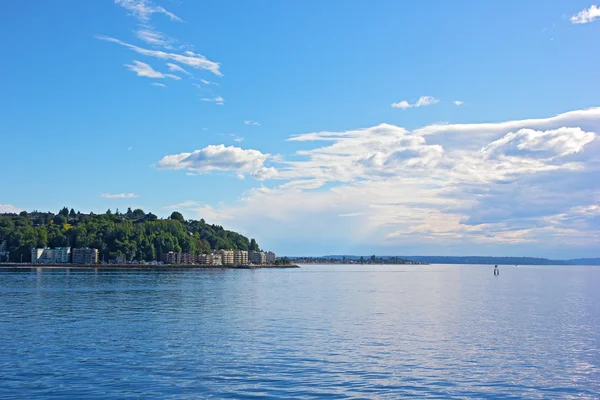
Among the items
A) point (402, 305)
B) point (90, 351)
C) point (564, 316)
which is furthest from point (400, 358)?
point (402, 305)

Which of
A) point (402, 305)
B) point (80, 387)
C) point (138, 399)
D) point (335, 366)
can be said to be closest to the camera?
point (138, 399)

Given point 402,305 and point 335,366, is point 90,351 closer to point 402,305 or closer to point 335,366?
point 335,366

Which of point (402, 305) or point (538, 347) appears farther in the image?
point (402, 305)

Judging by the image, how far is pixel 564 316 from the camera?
5753 cm

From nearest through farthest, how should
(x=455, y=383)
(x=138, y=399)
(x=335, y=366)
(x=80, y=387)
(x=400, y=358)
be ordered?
(x=138, y=399), (x=80, y=387), (x=455, y=383), (x=335, y=366), (x=400, y=358)

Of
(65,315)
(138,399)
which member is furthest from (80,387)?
(65,315)

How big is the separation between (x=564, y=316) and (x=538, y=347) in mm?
21863

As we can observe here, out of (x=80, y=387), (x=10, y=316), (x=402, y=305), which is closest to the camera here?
(x=80, y=387)

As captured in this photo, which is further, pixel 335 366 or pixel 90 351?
pixel 90 351

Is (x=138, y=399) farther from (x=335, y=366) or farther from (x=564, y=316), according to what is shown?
(x=564, y=316)

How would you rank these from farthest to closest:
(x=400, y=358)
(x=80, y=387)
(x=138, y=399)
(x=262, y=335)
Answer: (x=262, y=335)
(x=400, y=358)
(x=80, y=387)
(x=138, y=399)

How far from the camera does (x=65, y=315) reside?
174ft

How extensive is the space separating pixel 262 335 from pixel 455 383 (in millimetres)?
16838

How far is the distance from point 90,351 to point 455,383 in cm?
2070
